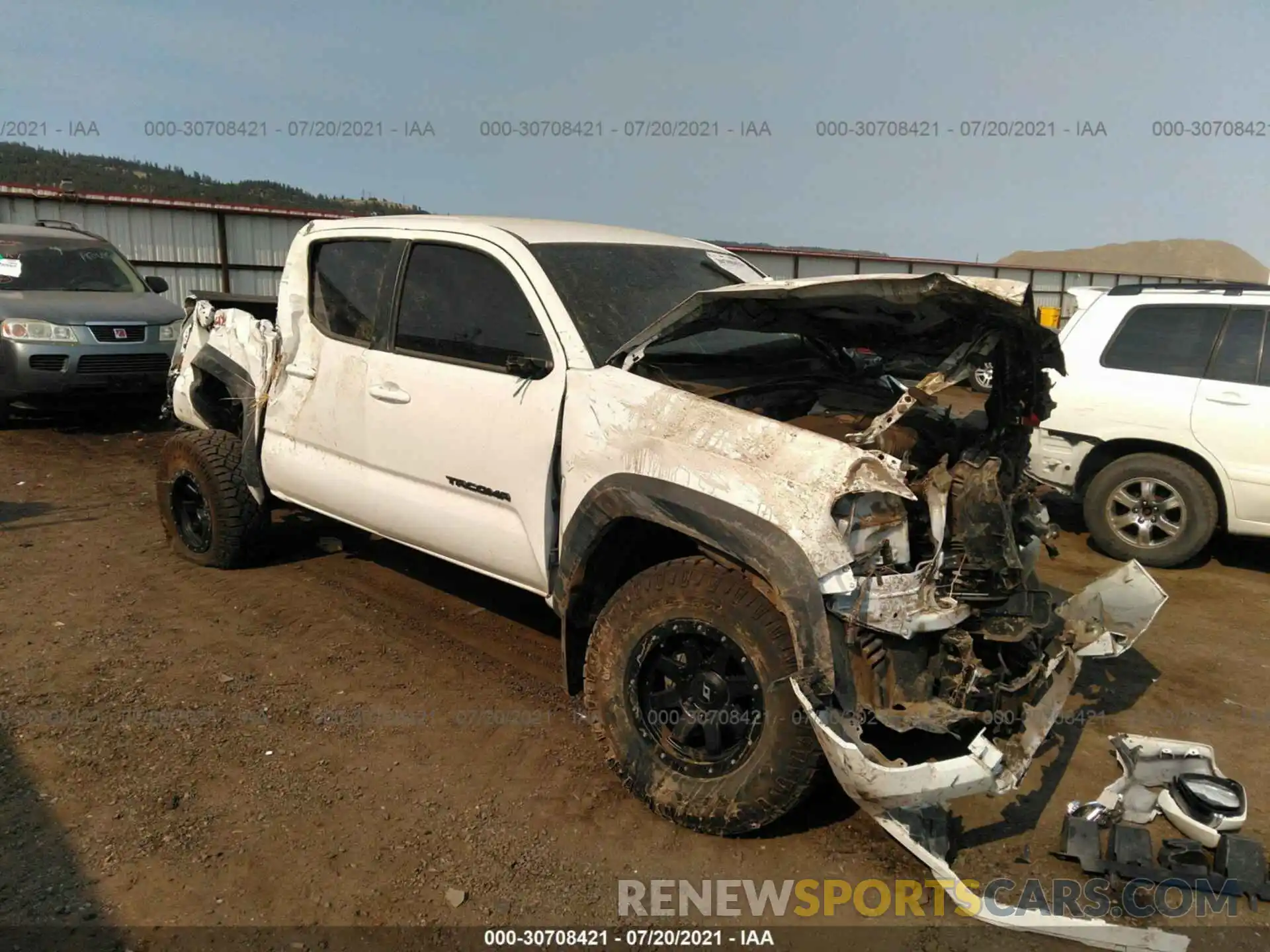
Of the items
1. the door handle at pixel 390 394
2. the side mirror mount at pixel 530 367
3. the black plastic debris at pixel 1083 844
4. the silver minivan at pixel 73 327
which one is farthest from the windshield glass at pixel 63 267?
the black plastic debris at pixel 1083 844

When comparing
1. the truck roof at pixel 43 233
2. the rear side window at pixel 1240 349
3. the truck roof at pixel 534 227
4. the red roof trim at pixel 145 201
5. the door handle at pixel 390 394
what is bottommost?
the door handle at pixel 390 394

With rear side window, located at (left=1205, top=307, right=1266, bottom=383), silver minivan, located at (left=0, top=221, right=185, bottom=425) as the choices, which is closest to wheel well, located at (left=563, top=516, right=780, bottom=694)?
rear side window, located at (left=1205, top=307, right=1266, bottom=383)

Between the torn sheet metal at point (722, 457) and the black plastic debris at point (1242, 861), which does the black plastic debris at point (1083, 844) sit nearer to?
the black plastic debris at point (1242, 861)

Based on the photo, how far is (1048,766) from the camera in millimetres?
3588

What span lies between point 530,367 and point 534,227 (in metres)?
0.96

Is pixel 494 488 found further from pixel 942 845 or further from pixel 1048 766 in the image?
pixel 1048 766

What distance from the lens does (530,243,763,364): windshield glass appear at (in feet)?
11.9

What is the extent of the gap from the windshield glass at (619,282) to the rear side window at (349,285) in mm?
963

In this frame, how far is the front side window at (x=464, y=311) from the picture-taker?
3.71m

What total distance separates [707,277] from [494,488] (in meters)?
1.48

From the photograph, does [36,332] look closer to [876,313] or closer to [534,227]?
[534,227]

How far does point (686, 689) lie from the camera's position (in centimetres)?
308

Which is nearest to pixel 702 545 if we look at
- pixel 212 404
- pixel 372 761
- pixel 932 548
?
pixel 932 548

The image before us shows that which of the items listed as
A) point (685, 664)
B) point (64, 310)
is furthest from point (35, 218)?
point (685, 664)
